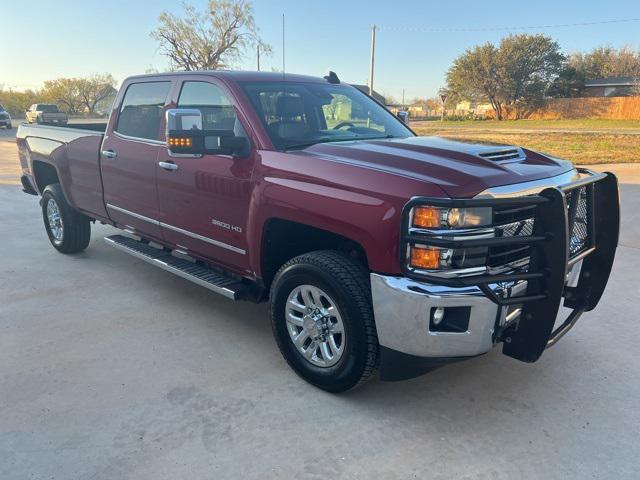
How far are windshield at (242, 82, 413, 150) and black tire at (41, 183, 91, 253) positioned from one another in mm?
3026

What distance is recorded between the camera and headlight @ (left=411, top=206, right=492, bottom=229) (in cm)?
251

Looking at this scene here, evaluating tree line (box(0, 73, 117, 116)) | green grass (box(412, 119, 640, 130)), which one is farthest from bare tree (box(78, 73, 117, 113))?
green grass (box(412, 119, 640, 130))

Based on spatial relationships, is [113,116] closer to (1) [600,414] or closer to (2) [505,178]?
(2) [505,178]

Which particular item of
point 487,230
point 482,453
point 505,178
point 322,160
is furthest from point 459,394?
point 322,160

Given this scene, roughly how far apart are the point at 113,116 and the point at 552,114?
181 feet

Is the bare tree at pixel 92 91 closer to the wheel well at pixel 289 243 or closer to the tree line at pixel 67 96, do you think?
the tree line at pixel 67 96

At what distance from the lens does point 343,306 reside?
2832 mm

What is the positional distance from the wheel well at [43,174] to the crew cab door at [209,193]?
2631 mm

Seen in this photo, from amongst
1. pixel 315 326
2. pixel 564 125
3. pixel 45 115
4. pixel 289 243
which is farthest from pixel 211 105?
pixel 564 125

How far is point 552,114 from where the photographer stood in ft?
173

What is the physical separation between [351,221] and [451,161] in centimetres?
65

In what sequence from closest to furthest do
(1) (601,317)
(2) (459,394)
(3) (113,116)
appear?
(2) (459,394) → (1) (601,317) → (3) (113,116)

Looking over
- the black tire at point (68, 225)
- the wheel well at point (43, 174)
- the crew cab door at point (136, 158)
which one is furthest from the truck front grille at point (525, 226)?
the wheel well at point (43, 174)

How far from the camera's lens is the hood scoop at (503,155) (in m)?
3.04
